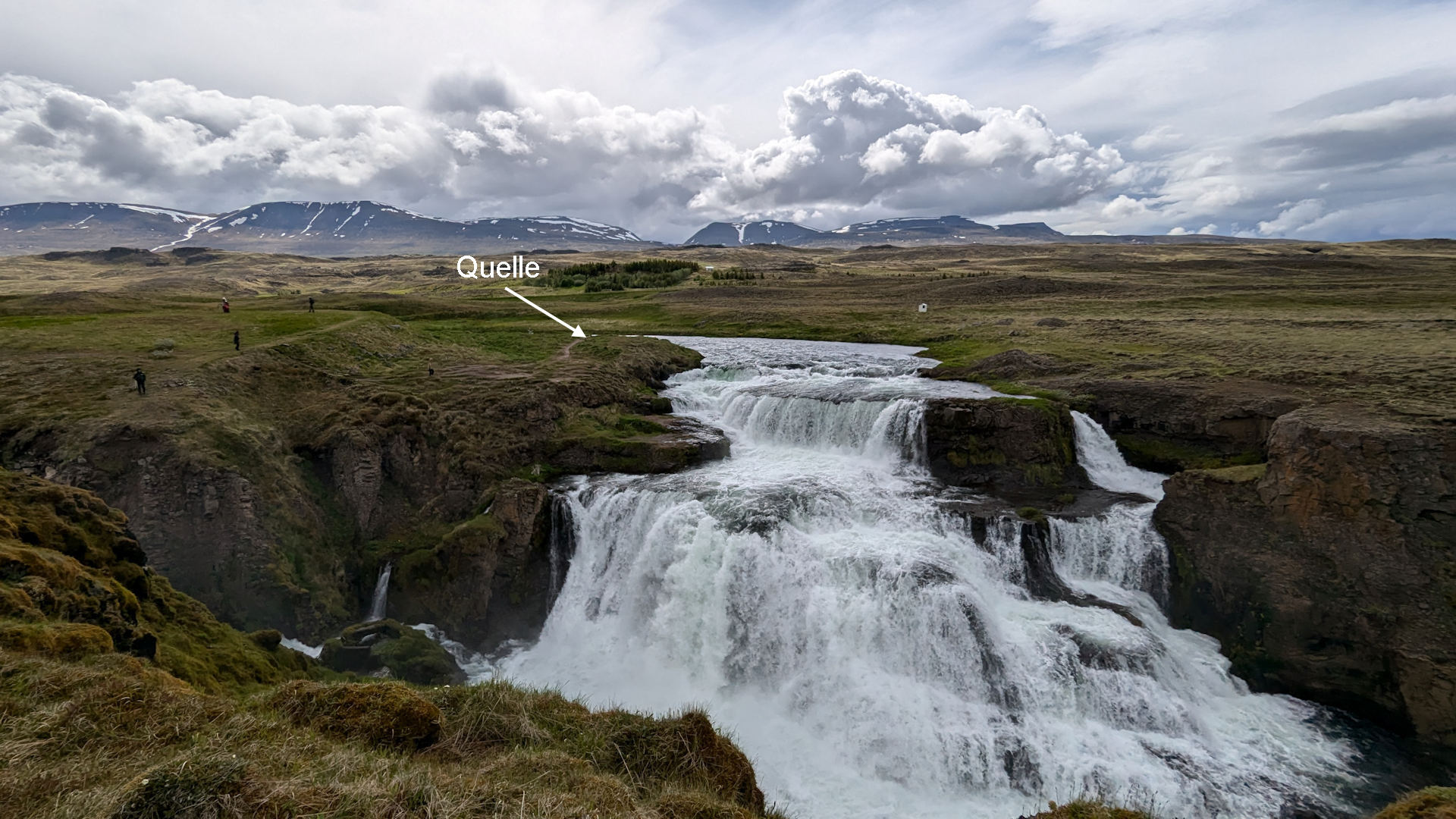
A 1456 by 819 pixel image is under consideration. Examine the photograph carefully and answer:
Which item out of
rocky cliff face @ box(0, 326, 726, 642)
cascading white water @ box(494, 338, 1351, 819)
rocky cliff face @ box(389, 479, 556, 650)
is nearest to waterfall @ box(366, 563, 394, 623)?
rocky cliff face @ box(389, 479, 556, 650)

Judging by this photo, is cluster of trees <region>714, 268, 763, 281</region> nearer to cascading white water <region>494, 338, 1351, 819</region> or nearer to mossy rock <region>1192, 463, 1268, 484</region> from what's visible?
cascading white water <region>494, 338, 1351, 819</region>

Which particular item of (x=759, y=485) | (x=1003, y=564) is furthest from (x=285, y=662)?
(x=1003, y=564)

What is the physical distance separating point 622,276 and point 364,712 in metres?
103

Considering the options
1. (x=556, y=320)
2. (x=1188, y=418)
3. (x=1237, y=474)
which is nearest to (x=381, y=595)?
(x=1237, y=474)

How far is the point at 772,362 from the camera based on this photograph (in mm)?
46781

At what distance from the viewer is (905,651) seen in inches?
778

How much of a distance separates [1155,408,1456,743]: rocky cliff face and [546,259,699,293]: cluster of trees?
8909 centimetres

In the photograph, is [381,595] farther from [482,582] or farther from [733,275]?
[733,275]

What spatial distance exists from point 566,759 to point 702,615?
47.3 ft

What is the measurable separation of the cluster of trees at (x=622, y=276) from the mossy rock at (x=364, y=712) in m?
96.2

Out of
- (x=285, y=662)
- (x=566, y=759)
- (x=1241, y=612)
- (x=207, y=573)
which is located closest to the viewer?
(x=566, y=759)

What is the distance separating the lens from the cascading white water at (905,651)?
16.4 meters

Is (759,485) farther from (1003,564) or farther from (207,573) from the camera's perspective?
(207,573)

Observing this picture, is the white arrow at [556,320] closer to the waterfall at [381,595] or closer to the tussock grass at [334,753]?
the waterfall at [381,595]
